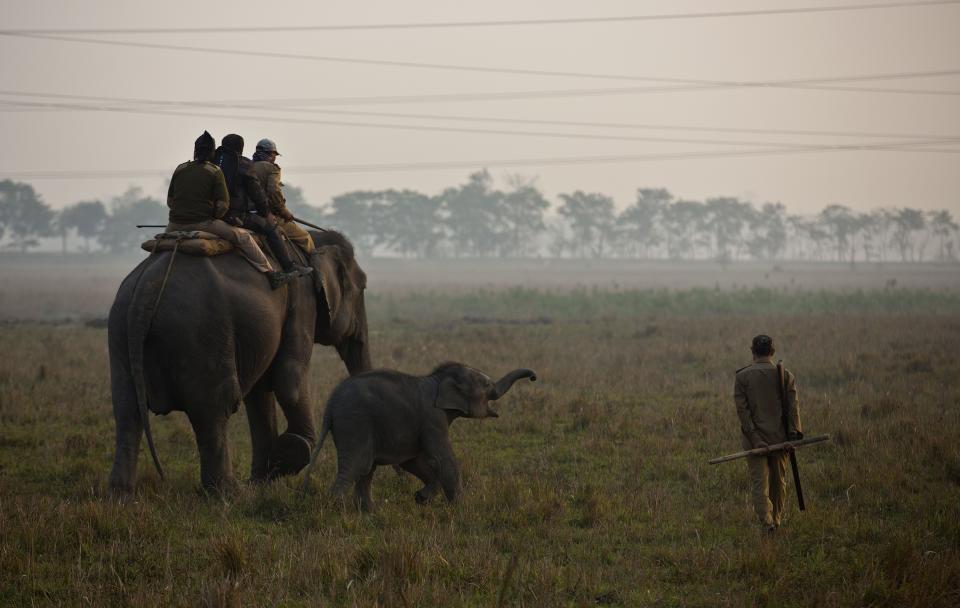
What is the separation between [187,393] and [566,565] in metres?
3.45

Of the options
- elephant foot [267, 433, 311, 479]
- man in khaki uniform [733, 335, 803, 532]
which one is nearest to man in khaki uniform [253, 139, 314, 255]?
elephant foot [267, 433, 311, 479]

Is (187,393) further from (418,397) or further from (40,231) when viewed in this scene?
(40,231)

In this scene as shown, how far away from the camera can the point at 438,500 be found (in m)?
8.93

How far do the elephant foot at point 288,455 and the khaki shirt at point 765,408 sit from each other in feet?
13.2

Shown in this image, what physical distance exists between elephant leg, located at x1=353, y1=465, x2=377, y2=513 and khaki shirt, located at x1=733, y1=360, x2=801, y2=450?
121 inches

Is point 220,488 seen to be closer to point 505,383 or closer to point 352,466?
point 352,466

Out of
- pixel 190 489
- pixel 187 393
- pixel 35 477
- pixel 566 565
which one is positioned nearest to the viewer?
pixel 566 565

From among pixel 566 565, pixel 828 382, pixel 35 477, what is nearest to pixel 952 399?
pixel 828 382

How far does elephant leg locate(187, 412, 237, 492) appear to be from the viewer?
859 centimetres

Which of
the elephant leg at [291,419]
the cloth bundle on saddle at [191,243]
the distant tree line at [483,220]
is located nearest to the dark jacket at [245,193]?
the cloth bundle on saddle at [191,243]

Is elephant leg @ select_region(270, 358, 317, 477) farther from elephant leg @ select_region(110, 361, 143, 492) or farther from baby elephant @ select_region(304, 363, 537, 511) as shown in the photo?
elephant leg @ select_region(110, 361, 143, 492)

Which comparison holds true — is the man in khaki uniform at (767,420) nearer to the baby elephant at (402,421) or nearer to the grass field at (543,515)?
the grass field at (543,515)

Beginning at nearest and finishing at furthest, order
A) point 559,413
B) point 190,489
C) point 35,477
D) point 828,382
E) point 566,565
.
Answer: point 566,565, point 190,489, point 35,477, point 559,413, point 828,382

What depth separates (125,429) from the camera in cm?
837
